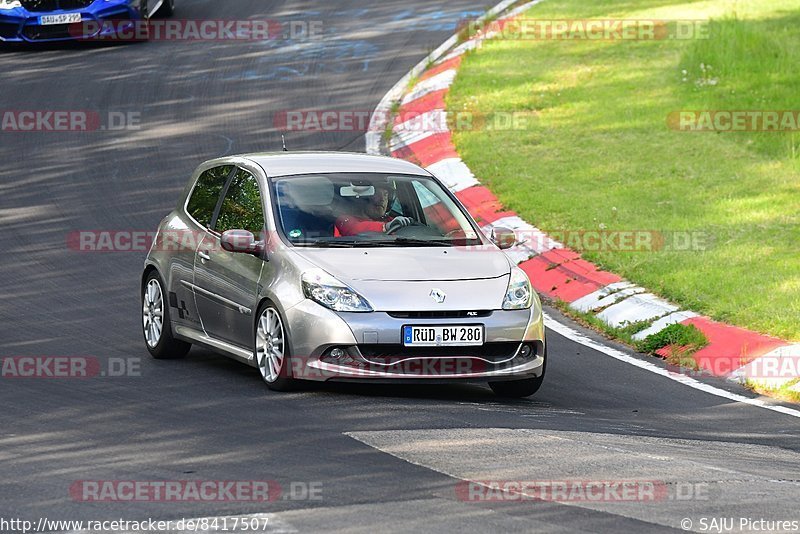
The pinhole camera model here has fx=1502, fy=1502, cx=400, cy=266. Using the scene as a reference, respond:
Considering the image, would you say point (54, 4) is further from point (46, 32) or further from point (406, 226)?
point (406, 226)

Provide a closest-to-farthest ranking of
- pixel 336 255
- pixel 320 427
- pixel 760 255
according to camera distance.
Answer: pixel 320 427
pixel 336 255
pixel 760 255

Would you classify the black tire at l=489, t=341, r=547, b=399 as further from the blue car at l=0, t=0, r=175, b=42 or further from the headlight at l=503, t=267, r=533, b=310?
the blue car at l=0, t=0, r=175, b=42

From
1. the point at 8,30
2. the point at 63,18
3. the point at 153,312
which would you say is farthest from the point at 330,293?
the point at 8,30

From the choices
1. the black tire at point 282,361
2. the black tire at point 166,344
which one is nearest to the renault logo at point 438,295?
the black tire at point 282,361

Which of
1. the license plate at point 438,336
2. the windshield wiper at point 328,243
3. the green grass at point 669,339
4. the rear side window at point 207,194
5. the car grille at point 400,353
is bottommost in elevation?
the green grass at point 669,339

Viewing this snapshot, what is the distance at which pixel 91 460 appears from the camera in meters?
7.80

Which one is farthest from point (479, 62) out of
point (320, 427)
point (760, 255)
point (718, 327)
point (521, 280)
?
point (320, 427)

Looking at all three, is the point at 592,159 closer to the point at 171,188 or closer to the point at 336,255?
the point at 171,188

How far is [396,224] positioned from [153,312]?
222 centimetres

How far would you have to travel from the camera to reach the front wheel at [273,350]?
9.56m

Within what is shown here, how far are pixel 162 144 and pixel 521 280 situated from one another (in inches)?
Answer: 382

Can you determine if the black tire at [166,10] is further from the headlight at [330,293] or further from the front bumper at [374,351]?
the front bumper at [374,351]

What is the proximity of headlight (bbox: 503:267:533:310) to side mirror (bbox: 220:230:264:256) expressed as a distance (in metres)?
1.69

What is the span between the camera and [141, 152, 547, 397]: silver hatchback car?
9.39 metres
